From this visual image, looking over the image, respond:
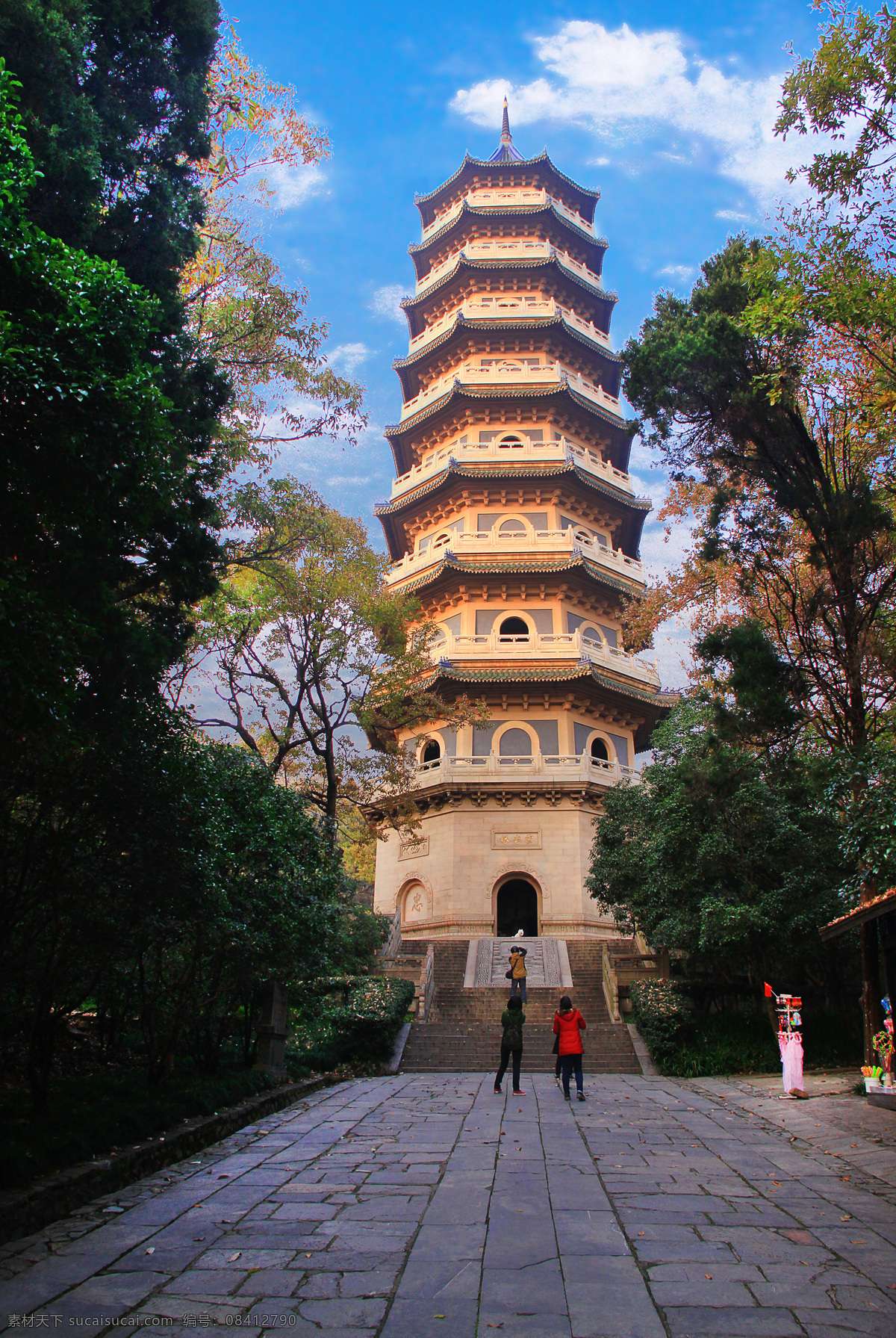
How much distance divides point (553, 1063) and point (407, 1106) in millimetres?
4355

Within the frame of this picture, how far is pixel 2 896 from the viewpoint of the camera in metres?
5.42

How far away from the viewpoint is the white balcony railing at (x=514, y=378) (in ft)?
79.0

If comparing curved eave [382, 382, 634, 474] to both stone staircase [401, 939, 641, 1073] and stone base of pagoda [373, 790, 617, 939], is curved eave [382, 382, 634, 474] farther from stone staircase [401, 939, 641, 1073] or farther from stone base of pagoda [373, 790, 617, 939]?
stone staircase [401, 939, 641, 1073]

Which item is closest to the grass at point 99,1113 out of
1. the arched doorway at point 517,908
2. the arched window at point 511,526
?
the arched doorway at point 517,908

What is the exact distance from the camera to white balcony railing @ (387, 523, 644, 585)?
22188 mm

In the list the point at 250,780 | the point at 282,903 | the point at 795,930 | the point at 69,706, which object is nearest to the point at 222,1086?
the point at 282,903

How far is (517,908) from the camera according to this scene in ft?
71.3

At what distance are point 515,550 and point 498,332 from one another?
7111 mm

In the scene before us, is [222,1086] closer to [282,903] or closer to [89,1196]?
[282,903]

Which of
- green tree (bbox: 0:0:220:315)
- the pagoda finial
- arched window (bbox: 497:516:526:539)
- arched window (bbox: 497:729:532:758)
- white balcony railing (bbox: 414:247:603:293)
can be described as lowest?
arched window (bbox: 497:729:532:758)

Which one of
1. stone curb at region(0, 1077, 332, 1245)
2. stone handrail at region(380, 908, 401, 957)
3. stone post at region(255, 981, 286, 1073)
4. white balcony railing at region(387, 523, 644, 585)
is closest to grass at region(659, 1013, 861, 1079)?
stone post at region(255, 981, 286, 1073)

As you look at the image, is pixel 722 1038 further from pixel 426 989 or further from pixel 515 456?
pixel 515 456

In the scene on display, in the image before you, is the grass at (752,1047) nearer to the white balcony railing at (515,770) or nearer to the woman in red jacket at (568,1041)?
the woman in red jacket at (568,1041)

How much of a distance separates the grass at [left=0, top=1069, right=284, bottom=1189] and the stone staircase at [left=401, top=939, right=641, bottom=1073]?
4739mm
